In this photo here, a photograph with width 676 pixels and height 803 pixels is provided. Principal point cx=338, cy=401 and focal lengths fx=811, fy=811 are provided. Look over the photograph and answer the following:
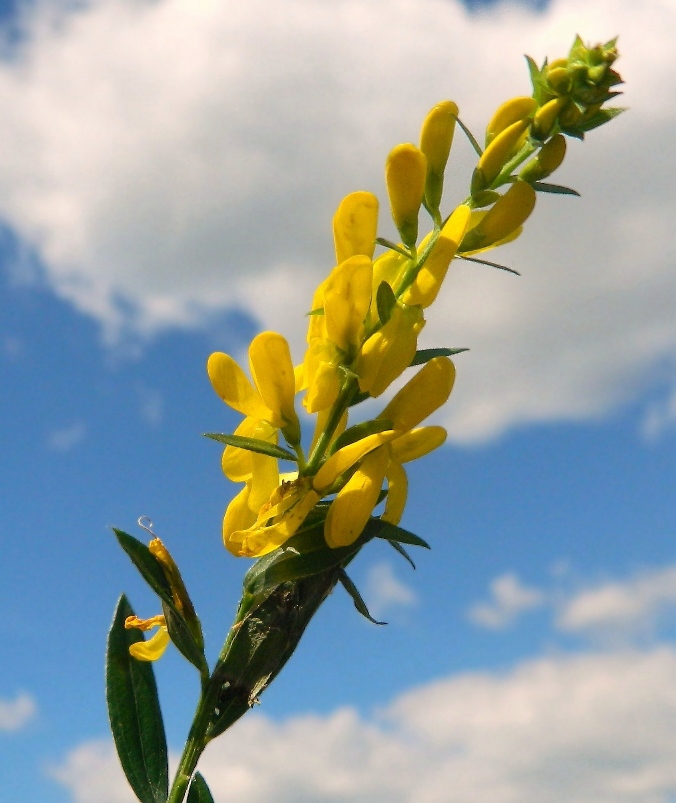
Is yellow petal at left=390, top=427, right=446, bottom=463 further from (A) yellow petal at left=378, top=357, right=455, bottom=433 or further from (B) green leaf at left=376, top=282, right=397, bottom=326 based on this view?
(B) green leaf at left=376, top=282, right=397, bottom=326

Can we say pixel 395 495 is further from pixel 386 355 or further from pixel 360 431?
pixel 386 355

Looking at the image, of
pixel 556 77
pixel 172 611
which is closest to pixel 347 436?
pixel 172 611

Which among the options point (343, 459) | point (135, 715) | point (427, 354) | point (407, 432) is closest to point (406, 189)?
point (427, 354)

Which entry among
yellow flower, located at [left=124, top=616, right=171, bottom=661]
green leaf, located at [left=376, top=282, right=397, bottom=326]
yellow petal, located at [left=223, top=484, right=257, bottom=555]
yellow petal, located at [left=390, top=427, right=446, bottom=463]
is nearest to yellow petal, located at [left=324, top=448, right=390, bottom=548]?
yellow petal, located at [left=390, top=427, right=446, bottom=463]

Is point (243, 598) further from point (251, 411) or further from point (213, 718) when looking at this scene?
point (251, 411)

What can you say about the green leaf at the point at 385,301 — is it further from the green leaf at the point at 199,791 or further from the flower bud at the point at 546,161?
the green leaf at the point at 199,791

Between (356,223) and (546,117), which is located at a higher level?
(546,117)
